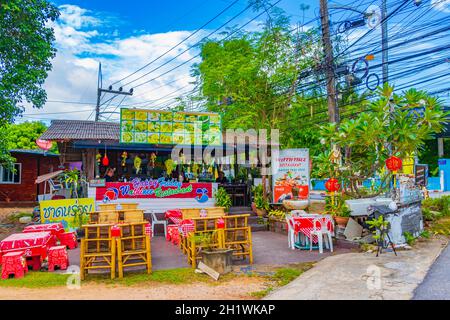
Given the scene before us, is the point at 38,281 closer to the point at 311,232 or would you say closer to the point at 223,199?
the point at 311,232

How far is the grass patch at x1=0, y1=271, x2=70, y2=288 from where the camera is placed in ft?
19.5

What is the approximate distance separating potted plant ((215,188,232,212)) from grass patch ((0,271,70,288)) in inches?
258

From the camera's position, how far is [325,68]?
36.9ft

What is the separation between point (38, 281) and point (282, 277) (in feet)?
13.4

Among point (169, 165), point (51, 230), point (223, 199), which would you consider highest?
point (169, 165)

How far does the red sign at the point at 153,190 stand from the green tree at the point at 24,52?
11.6ft

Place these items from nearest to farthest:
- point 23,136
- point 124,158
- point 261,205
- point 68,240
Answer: point 68,240
point 261,205
point 124,158
point 23,136

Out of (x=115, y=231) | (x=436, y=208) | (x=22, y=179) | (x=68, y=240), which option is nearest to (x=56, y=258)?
(x=115, y=231)

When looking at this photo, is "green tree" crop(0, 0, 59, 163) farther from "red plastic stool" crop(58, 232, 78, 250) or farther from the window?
the window

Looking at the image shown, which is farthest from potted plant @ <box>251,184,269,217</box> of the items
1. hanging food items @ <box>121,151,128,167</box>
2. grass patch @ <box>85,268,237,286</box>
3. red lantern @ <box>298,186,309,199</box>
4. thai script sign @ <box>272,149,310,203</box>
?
grass patch @ <box>85,268,237,286</box>

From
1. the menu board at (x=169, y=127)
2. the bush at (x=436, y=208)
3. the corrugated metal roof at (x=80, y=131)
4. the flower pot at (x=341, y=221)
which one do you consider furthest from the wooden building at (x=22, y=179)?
the bush at (x=436, y=208)

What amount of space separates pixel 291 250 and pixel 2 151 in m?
9.74

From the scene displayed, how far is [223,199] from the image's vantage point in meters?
12.5
